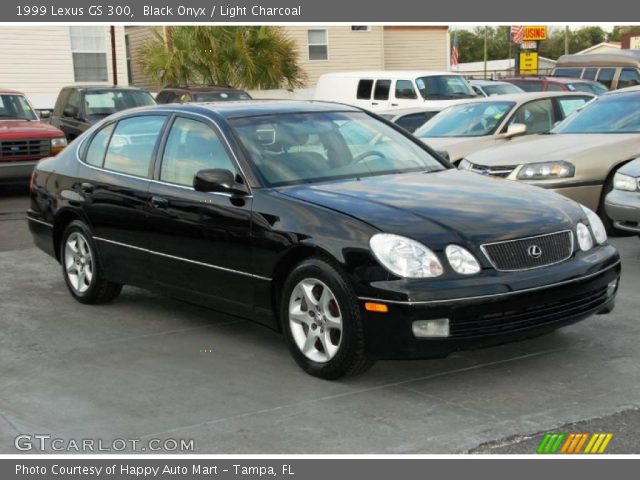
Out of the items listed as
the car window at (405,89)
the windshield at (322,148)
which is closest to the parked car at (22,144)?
the windshield at (322,148)

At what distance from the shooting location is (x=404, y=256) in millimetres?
5301

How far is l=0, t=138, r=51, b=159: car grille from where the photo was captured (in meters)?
14.7

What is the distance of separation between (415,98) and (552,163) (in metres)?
12.6

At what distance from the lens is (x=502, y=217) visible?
18.5 ft

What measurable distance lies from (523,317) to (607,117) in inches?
246

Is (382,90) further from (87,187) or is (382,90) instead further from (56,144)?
(87,187)

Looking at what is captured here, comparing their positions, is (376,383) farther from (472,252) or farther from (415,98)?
(415,98)

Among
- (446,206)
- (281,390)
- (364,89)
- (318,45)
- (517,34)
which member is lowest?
(281,390)

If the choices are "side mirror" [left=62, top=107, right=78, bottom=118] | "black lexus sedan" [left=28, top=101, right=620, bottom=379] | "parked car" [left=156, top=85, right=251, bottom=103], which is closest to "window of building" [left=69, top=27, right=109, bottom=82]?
"parked car" [left=156, top=85, right=251, bottom=103]

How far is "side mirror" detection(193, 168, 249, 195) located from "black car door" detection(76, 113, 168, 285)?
844 mm

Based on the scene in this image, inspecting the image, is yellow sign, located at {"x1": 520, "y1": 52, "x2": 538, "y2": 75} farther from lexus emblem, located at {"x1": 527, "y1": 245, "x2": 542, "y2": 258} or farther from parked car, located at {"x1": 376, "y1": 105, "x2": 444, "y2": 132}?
lexus emblem, located at {"x1": 527, "y1": 245, "x2": 542, "y2": 258}

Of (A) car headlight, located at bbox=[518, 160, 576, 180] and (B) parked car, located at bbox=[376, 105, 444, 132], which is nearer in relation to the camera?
(A) car headlight, located at bbox=[518, 160, 576, 180]

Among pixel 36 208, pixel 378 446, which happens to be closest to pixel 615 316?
pixel 378 446

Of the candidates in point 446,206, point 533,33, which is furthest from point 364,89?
point 446,206
